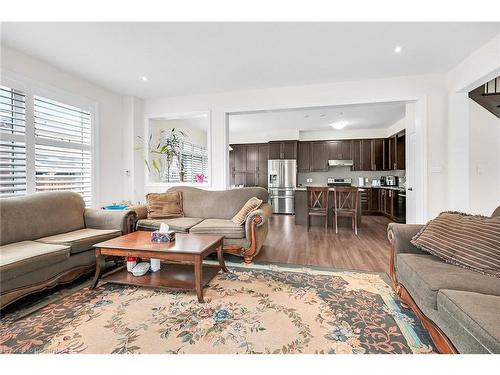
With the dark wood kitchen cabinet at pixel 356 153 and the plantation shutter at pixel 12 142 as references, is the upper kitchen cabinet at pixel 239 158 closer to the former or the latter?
the dark wood kitchen cabinet at pixel 356 153

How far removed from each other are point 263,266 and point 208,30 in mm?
2632

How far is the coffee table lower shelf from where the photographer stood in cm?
217

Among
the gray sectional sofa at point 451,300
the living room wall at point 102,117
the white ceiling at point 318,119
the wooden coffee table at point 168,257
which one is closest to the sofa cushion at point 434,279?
the gray sectional sofa at point 451,300

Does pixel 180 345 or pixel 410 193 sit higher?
pixel 410 193

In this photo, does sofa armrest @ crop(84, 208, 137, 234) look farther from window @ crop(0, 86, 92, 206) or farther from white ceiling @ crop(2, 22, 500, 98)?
white ceiling @ crop(2, 22, 500, 98)

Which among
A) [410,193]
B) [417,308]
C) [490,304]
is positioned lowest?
[417,308]

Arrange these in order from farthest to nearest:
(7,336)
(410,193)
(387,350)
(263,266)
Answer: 1. (410,193)
2. (263,266)
3. (7,336)
4. (387,350)

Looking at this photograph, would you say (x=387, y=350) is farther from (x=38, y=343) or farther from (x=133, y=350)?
(x=38, y=343)

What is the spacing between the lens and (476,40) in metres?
2.66

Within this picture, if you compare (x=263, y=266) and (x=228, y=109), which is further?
(x=228, y=109)

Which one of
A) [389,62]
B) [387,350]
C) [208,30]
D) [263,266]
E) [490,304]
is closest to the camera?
[490,304]

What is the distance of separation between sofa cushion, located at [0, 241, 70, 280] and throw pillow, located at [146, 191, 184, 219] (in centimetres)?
140

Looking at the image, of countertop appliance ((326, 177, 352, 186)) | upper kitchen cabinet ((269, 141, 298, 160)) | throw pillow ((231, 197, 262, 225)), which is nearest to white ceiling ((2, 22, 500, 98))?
throw pillow ((231, 197, 262, 225))

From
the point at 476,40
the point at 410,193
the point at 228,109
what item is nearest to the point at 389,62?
the point at 476,40
